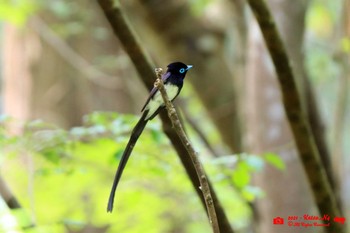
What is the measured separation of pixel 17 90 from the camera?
6.98m

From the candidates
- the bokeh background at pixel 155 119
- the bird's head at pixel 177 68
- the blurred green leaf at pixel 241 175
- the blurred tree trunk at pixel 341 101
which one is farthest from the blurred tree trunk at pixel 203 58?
the bird's head at pixel 177 68

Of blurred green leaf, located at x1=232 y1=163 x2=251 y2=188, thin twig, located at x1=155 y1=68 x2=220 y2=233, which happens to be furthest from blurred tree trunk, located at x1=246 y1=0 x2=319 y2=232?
thin twig, located at x1=155 y1=68 x2=220 y2=233

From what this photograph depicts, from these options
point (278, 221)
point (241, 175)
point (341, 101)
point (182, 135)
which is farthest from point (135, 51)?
point (341, 101)

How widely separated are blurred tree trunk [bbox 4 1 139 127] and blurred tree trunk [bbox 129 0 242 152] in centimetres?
152

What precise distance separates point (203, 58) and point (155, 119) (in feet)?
7.51

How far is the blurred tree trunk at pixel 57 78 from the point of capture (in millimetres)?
6785

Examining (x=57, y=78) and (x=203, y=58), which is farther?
(x=57, y=78)

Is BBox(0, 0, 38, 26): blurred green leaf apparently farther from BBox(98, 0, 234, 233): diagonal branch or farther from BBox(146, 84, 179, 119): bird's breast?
BBox(146, 84, 179, 119): bird's breast

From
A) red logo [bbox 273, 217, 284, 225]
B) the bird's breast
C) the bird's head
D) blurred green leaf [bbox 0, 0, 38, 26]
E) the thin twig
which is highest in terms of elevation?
blurred green leaf [bbox 0, 0, 38, 26]

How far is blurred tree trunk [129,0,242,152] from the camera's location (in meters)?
5.20

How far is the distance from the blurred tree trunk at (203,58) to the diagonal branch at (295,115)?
2.59 metres

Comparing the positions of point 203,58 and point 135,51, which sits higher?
point 203,58

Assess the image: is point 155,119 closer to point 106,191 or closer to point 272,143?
point 272,143

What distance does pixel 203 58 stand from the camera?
5387 mm
